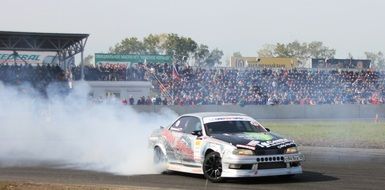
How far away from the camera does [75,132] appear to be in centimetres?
1992

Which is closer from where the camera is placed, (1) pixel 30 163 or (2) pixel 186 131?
(2) pixel 186 131

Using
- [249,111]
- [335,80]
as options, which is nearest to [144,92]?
[249,111]

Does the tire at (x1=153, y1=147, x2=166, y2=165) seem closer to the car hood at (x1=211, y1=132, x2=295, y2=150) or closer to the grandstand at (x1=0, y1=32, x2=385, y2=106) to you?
the car hood at (x1=211, y1=132, x2=295, y2=150)

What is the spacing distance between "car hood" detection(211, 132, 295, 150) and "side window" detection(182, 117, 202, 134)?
69 centimetres

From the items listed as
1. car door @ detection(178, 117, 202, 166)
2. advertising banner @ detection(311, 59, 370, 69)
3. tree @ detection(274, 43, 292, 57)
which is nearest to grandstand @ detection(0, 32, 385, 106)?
car door @ detection(178, 117, 202, 166)

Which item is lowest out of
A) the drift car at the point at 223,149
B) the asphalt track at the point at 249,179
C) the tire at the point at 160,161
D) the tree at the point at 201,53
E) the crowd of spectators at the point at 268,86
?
the asphalt track at the point at 249,179

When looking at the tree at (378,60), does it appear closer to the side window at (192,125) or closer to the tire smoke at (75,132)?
the tire smoke at (75,132)

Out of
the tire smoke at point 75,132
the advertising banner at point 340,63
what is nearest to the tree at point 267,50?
the advertising banner at point 340,63

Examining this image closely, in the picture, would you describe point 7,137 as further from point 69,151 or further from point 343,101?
point 343,101

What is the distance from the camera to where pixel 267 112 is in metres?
37.5

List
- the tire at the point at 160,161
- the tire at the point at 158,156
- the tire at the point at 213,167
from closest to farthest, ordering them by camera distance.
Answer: the tire at the point at 213,167, the tire at the point at 160,161, the tire at the point at 158,156

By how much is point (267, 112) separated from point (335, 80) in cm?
499

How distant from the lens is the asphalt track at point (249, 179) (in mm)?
9880

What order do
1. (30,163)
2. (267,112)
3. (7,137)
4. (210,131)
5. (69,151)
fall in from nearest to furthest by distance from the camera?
(210,131)
(30,163)
(69,151)
(7,137)
(267,112)
